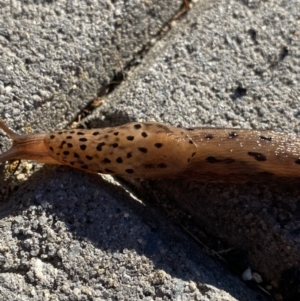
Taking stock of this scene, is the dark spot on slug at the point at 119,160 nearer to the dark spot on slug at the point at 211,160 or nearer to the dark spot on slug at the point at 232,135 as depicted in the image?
the dark spot on slug at the point at 211,160

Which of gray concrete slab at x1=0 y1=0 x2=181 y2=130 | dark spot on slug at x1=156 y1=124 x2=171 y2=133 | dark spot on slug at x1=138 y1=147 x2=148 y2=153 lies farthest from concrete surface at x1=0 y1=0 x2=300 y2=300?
dark spot on slug at x1=138 y1=147 x2=148 y2=153

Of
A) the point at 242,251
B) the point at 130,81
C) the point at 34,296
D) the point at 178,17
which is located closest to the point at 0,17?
the point at 130,81

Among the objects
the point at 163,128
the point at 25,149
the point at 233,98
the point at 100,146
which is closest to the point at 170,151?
the point at 163,128

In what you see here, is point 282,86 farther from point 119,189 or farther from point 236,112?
point 119,189

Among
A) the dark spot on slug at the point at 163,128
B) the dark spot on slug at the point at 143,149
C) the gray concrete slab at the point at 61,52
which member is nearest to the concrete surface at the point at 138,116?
the gray concrete slab at the point at 61,52

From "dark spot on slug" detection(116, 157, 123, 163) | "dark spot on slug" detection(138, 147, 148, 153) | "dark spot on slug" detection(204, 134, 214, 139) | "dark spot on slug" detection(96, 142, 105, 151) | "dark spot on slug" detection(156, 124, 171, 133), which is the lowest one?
"dark spot on slug" detection(116, 157, 123, 163)

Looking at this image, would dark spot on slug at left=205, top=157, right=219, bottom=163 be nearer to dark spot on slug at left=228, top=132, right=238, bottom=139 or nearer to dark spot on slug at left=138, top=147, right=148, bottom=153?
dark spot on slug at left=228, top=132, right=238, bottom=139
